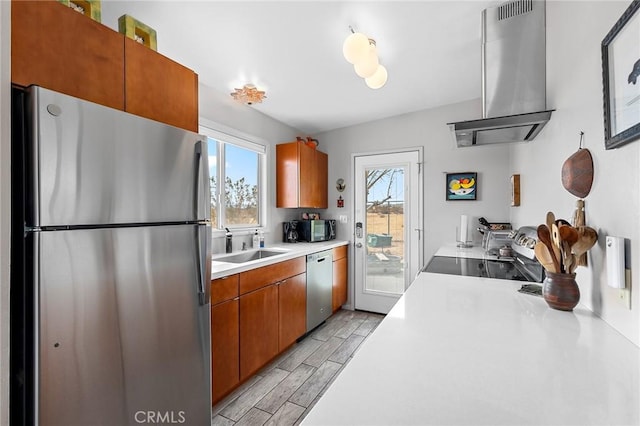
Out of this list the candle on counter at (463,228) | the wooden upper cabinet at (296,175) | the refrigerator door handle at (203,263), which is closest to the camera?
the refrigerator door handle at (203,263)

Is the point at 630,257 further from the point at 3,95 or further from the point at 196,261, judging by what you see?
the point at 3,95

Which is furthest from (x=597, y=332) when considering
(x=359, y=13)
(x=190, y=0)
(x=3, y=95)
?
(x=190, y=0)

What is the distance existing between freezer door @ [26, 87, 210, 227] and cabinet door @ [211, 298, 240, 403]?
774mm

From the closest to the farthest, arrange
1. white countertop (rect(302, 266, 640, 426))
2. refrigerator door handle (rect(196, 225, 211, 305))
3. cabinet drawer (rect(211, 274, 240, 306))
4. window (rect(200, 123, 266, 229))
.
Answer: white countertop (rect(302, 266, 640, 426)) → refrigerator door handle (rect(196, 225, 211, 305)) → cabinet drawer (rect(211, 274, 240, 306)) → window (rect(200, 123, 266, 229))

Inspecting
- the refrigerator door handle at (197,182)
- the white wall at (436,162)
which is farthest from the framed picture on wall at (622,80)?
the white wall at (436,162)

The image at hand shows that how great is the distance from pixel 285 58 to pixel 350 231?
7.47ft

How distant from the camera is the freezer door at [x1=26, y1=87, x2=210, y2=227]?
3.10 feet

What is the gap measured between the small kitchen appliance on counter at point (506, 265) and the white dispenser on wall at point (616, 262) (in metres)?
0.65

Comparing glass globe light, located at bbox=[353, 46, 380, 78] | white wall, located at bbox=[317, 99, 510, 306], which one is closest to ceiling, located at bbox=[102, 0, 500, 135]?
glass globe light, located at bbox=[353, 46, 380, 78]

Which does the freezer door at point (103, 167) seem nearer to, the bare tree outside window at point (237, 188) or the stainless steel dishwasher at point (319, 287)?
the bare tree outside window at point (237, 188)

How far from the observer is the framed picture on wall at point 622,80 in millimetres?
784

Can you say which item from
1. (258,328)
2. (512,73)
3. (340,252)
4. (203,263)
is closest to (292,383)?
(258,328)

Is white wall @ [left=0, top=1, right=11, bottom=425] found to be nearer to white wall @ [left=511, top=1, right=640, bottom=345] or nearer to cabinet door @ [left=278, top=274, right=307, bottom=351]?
cabinet door @ [left=278, top=274, right=307, bottom=351]

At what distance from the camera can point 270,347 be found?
2357 mm
